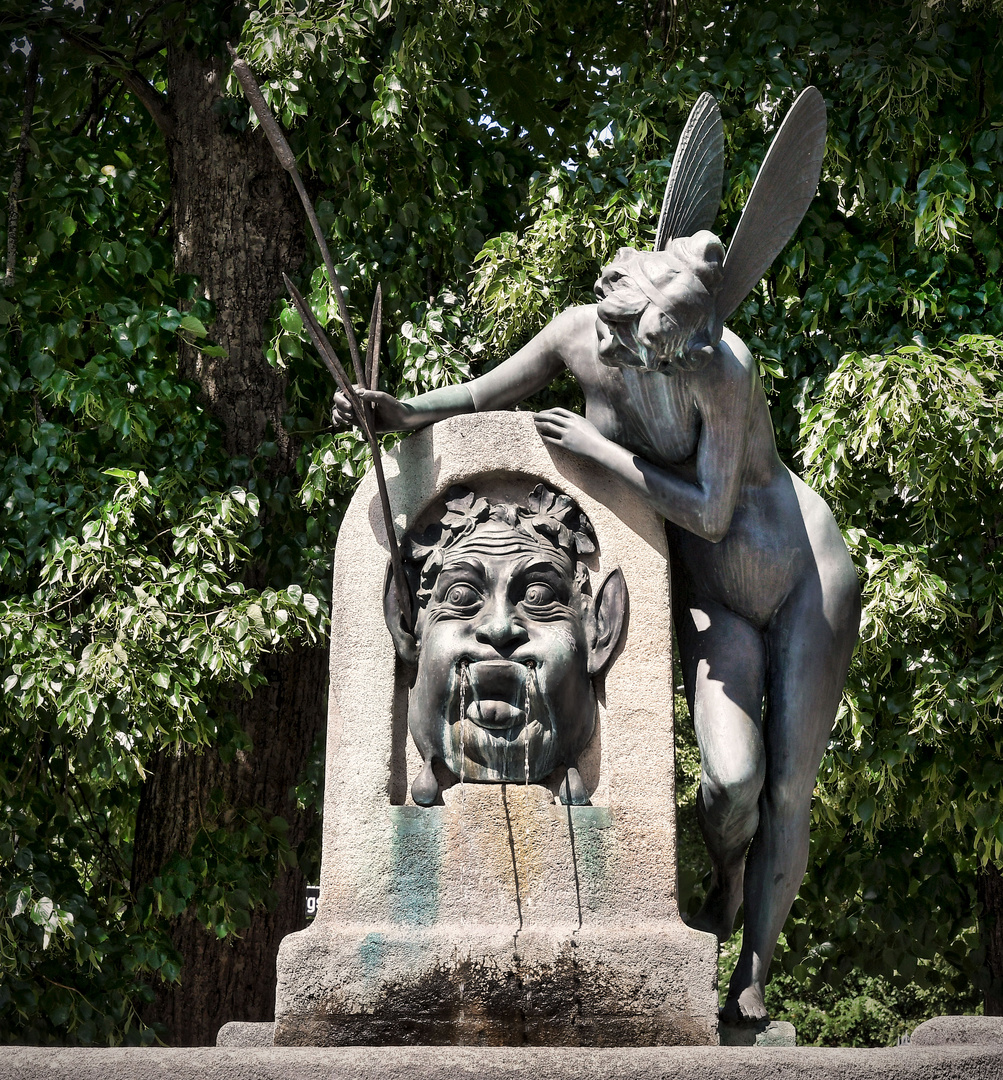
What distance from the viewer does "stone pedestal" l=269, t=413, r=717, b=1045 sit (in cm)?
382

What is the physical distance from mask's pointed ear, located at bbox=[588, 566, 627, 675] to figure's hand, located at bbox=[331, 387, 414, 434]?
0.71 metres

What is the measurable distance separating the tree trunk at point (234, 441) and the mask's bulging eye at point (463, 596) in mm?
3154

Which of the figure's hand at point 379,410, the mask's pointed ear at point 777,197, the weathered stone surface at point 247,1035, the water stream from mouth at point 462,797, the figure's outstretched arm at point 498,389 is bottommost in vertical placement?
the weathered stone surface at point 247,1035

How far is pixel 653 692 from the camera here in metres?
4.15

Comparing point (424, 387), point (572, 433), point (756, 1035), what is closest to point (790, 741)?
point (756, 1035)

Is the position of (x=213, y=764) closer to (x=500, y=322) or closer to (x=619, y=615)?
(x=500, y=322)

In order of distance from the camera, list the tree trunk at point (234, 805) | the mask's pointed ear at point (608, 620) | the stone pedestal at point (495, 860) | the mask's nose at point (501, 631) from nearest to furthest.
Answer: the stone pedestal at point (495, 860) < the mask's nose at point (501, 631) < the mask's pointed ear at point (608, 620) < the tree trunk at point (234, 805)

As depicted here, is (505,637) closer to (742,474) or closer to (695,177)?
(742,474)

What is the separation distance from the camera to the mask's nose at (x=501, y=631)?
4.07 meters

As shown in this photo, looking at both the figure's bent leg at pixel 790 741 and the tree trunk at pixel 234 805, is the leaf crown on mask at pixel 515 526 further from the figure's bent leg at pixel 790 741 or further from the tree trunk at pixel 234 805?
the tree trunk at pixel 234 805

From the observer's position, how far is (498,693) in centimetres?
405

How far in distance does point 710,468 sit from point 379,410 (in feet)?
2.98

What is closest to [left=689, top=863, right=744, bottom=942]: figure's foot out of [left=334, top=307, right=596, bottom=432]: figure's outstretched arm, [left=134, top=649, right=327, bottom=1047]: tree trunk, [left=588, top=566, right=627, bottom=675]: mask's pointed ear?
[left=588, top=566, right=627, bottom=675]: mask's pointed ear

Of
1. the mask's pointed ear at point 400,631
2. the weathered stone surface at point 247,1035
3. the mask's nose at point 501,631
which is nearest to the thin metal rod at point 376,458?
the mask's pointed ear at point 400,631
